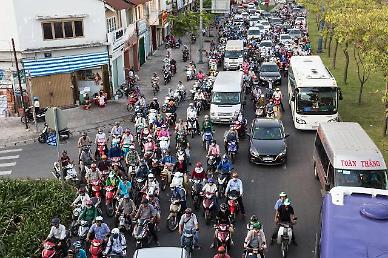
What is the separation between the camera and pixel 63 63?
3139 centimetres

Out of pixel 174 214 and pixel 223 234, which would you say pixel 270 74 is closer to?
pixel 174 214

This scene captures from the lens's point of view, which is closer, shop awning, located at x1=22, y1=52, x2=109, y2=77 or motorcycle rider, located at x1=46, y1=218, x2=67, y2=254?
motorcycle rider, located at x1=46, y1=218, x2=67, y2=254

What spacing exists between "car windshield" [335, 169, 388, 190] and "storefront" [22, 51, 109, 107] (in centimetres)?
2084

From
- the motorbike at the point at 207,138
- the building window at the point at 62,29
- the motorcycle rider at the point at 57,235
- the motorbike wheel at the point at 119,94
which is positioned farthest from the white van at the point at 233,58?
the motorcycle rider at the point at 57,235

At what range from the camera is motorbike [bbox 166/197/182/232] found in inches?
650

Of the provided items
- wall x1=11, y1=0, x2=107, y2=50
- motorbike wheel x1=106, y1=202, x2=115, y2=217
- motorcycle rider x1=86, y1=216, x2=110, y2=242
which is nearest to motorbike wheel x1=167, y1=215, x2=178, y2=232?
motorbike wheel x1=106, y1=202, x2=115, y2=217

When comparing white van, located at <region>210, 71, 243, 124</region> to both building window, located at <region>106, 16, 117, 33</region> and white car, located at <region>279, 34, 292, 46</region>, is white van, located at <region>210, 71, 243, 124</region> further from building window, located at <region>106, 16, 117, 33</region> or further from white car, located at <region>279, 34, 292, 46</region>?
white car, located at <region>279, 34, 292, 46</region>

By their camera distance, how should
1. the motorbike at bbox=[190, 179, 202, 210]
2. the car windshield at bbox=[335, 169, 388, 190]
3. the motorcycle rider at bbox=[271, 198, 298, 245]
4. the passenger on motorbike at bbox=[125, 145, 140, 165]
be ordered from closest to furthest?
the motorcycle rider at bbox=[271, 198, 298, 245]
the car windshield at bbox=[335, 169, 388, 190]
the motorbike at bbox=[190, 179, 202, 210]
the passenger on motorbike at bbox=[125, 145, 140, 165]

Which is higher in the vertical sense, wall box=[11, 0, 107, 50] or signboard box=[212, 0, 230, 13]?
wall box=[11, 0, 107, 50]

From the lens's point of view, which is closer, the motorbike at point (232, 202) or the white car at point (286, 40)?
the motorbike at point (232, 202)

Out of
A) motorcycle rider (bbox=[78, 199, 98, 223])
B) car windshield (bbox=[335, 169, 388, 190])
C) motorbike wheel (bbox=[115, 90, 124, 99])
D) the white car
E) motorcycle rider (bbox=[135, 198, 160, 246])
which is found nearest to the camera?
motorcycle rider (bbox=[135, 198, 160, 246])

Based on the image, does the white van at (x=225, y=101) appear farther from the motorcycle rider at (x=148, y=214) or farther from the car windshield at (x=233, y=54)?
the car windshield at (x=233, y=54)

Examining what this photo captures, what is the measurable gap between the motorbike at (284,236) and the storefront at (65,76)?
20.9 m

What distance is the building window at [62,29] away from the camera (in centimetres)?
3059
